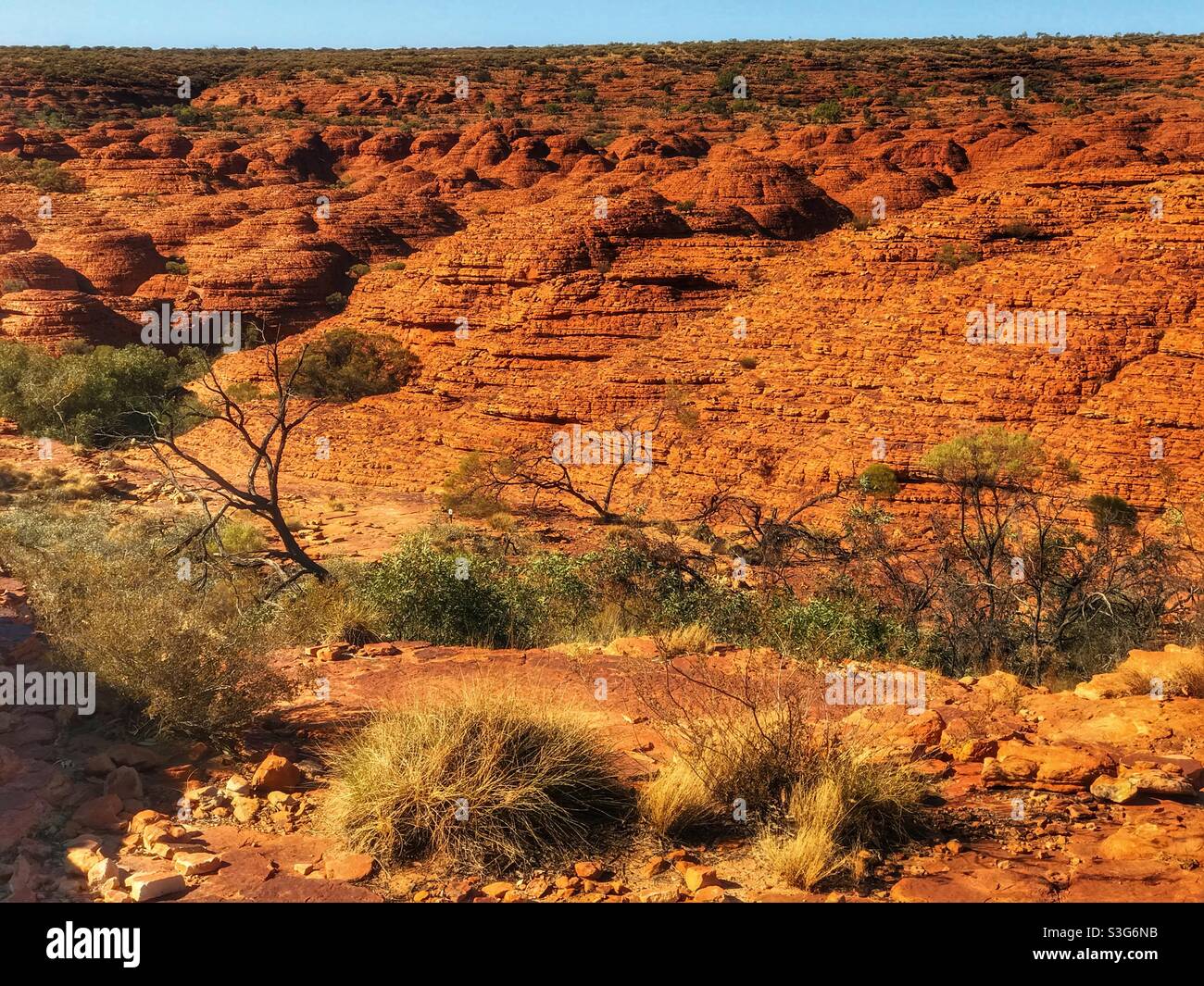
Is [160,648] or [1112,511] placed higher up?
[1112,511]

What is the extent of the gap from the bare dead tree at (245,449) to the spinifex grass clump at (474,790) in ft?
14.8

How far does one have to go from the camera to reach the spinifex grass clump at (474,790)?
4793mm

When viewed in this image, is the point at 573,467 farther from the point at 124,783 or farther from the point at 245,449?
the point at 124,783

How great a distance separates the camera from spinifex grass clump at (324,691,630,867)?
4.79 m

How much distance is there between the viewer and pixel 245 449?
23.8 m

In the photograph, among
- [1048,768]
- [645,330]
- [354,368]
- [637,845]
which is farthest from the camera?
[354,368]

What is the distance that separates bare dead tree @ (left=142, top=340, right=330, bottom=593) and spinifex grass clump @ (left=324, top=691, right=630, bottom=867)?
14.8 feet

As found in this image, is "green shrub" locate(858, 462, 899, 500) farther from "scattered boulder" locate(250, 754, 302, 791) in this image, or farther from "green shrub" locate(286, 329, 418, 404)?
"scattered boulder" locate(250, 754, 302, 791)

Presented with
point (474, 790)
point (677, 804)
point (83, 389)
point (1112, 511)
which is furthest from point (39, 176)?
point (677, 804)

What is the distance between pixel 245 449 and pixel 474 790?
20.4 m

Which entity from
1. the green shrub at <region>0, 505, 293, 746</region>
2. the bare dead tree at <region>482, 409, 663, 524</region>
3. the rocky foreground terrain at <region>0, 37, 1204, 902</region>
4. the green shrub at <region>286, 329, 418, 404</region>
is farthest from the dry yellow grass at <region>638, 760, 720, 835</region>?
Answer: the green shrub at <region>286, 329, 418, 404</region>

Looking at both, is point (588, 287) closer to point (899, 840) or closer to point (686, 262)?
point (686, 262)

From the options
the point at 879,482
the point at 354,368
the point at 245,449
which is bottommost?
the point at 879,482

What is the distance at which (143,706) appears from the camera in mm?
6043
